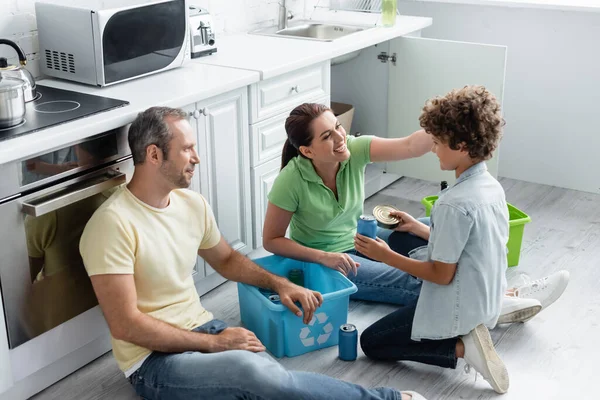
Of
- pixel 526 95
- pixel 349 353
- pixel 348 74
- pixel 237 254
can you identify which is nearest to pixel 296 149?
pixel 237 254

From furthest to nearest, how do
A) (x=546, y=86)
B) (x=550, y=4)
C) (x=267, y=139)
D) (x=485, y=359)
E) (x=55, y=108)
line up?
1. (x=546, y=86)
2. (x=550, y=4)
3. (x=267, y=139)
4. (x=55, y=108)
5. (x=485, y=359)

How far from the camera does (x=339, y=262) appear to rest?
2625mm

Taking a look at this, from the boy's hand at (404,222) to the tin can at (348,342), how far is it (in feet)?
1.30

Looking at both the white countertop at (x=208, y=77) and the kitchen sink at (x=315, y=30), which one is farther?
the kitchen sink at (x=315, y=30)

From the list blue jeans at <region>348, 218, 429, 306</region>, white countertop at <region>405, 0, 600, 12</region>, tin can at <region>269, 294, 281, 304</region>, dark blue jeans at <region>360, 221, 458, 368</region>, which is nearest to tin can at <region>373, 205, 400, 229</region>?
blue jeans at <region>348, 218, 429, 306</region>

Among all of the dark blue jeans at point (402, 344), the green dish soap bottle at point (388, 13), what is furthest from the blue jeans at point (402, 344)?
the green dish soap bottle at point (388, 13)

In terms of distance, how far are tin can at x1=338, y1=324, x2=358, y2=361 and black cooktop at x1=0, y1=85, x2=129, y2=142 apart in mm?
981

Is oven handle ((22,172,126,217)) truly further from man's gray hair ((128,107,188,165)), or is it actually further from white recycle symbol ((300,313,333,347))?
white recycle symbol ((300,313,333,347))

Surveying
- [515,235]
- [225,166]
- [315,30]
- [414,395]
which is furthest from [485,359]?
[315,30]

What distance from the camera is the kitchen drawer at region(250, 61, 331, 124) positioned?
2.99 meters

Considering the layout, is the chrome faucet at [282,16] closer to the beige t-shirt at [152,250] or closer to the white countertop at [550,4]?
the white countertop at [550,4]

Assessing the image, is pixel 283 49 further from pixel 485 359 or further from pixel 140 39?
pixel 485 359

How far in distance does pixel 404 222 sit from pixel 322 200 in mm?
289

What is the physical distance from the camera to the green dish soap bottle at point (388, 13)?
374cm
